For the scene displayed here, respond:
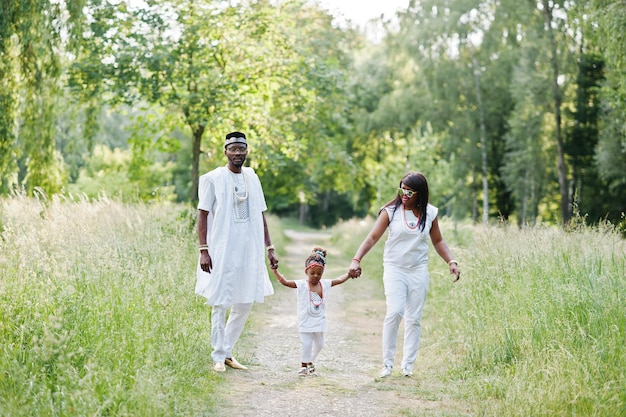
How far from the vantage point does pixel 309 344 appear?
7027 mm

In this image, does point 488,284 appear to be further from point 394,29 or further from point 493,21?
point 394,29

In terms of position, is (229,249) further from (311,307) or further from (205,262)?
(311,307)

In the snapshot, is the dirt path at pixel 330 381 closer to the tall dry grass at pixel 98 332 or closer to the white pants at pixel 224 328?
the white pants at pixel 224 328

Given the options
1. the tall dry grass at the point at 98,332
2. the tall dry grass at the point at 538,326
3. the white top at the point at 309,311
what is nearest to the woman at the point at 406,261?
→ the white top at the point at 309,311

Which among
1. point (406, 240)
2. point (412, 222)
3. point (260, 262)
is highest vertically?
point (412, 222)

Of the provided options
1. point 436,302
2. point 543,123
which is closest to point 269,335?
point 436,302

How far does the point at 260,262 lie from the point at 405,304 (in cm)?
148

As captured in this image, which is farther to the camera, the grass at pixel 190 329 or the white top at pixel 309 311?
the white top at pixel 309 311

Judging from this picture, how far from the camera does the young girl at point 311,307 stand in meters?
6.94

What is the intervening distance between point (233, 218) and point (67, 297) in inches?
66.0

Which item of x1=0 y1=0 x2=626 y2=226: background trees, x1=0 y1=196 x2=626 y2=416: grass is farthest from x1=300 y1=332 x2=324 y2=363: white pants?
x1=0 y1=0 x2=626 y2=226: background trees

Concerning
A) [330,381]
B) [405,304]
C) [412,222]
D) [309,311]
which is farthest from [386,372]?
[412,222]

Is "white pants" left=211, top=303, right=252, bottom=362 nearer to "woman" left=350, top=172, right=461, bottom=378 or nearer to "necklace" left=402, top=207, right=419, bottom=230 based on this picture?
"woman" left=350, top=172, right=461, bottom=378

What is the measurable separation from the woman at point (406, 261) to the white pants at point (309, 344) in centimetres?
65
